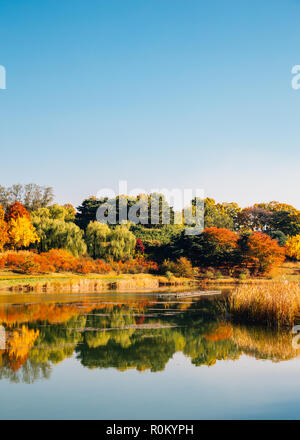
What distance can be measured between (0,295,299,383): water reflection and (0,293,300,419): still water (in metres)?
0.02

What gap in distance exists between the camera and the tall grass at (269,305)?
1348 cm

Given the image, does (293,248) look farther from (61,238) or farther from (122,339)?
(122,339)

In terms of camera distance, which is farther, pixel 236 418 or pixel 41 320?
pixel 41 320

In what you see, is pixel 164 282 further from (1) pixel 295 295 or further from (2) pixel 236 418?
(2) pixel 236 418

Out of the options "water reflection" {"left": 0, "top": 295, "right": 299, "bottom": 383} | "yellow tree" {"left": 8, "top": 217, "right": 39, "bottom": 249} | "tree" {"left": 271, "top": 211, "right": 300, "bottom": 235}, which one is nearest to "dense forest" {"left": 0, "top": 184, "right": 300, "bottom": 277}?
"yellow tree" {"left": 8, "top": 217, "right": 39, "bottom": 249}

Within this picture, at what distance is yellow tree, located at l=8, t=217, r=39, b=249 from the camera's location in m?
37.0

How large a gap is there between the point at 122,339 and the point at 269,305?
5.05m

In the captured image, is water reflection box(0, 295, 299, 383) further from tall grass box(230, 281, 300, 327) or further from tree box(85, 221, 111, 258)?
tree box(85, 221, 111, 258)

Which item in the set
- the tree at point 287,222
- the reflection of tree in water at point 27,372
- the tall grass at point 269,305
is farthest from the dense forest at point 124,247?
the reflection of tree in water at point 27,372

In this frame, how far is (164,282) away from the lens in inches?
1500

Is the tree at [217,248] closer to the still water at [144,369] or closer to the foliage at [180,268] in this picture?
the foliage at [180,268]

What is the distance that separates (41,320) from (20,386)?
7800mm

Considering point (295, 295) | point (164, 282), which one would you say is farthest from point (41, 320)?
point (164, 282)
